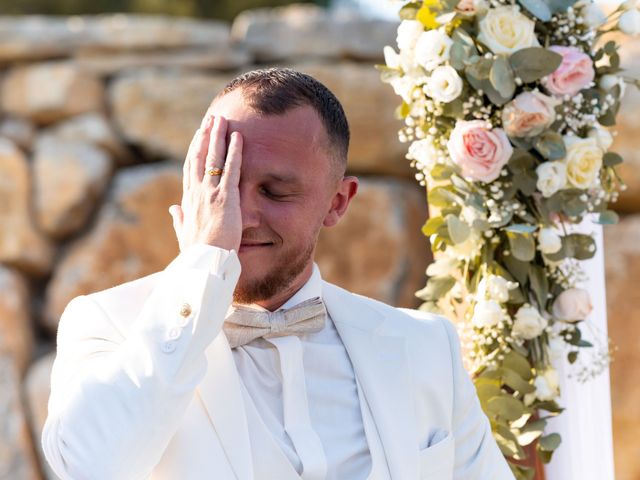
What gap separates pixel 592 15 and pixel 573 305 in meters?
0.85

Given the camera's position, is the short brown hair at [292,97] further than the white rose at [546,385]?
No

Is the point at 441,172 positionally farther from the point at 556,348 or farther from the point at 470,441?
the point at 470,441

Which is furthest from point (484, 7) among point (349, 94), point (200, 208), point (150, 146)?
point (150, 146)

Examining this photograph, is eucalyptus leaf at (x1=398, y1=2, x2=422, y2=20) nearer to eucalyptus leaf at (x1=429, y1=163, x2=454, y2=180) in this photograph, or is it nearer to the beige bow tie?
eucalyptus leaf at (x1=429, y1=163, x2=454, y2=180)

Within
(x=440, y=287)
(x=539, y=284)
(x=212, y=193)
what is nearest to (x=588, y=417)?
(x=539, y=284)

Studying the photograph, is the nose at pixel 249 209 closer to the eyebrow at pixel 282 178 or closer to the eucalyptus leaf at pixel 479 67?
the eyebrow at pixel 282 178

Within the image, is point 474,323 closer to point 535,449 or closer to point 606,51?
point 535,449

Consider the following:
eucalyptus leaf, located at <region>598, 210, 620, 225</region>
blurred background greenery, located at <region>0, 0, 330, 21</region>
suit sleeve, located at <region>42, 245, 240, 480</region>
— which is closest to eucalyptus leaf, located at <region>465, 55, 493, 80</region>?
eucalyptus leaf, located at <region>598, 210, 620, 225</region>

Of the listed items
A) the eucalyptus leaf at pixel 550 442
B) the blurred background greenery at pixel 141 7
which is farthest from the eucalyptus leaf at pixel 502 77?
the blurred background greenery at pixel 141 7

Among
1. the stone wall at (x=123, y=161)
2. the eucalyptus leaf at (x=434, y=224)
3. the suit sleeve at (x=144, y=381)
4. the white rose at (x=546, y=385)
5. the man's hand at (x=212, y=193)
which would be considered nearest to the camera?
the suit sleeve at (x=144, y=381)

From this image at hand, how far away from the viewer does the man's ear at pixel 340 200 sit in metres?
2.61

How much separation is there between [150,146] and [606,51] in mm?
5293

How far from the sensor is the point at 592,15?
307cm

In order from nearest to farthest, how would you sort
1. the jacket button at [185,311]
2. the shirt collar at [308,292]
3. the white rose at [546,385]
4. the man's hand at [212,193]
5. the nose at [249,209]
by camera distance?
1. the jacket button at [185,311]
2. the man's hand at [212,193]
3. the nose at [249,209]
4. the shirt collar at [308,292]
5. the white rose at [546,385]
